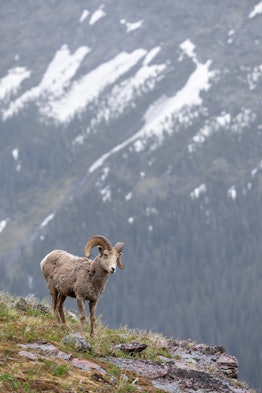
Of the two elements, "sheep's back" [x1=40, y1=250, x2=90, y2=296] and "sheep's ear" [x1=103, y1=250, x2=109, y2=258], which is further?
"sheep's back" [x1=40, y1=250, x2=90, y2=296]

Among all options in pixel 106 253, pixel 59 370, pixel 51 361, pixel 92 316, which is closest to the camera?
pixel 59 370

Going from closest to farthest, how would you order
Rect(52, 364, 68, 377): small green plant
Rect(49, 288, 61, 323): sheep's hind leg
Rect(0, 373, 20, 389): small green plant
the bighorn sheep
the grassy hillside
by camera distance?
Rect(0, 373, 20, 389): small green plant
the grassy hillside
Rect(52, 364, 68, 377): small green plant
the bighorn sheep
Rect(49, 288, 61, 323): sheep's hind leg

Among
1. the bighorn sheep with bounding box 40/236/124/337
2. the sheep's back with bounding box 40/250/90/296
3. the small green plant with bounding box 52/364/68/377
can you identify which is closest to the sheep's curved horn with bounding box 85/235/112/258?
the bighorn sheep with bounding box 40/236/124/337

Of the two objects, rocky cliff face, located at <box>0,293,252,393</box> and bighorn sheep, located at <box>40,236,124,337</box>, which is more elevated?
bighorn sheep, located at <box>40,236,124,337</box>

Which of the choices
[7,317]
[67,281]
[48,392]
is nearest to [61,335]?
[7,317]

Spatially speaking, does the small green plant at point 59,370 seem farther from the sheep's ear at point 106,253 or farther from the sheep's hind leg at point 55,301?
the sheep's hind leg at point 55,301

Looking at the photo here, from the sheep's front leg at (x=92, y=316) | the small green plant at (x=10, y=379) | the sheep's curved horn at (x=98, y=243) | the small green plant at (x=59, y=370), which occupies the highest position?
the sheep's curved horn at (x=98, y=243)

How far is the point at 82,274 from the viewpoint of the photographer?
24797 mm

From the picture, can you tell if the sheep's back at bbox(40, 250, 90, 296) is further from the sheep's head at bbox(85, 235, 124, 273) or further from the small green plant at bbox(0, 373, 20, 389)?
the small green plant at bbox(0, 373, 20, 389)

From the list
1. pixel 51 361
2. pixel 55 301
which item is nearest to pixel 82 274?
pixel 55 301

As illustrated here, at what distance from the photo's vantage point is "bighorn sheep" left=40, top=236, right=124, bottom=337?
24062 millimetres

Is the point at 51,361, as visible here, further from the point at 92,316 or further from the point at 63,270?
the point at 63,270

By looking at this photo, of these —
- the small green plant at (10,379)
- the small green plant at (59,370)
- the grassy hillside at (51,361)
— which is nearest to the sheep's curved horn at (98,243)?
the grassy hillside at (51,361)

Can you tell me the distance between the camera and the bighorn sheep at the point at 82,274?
24.1 m
